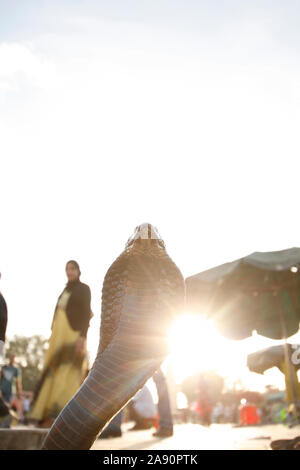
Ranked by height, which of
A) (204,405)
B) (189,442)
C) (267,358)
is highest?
(267,358)

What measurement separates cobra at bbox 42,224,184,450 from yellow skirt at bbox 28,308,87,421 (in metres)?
4.49

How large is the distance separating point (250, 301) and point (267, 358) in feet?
4.26

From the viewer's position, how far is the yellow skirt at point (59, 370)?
670cm

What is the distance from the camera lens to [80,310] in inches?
262

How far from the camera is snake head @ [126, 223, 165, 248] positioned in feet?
8.34

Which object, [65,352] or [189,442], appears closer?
[189,442]

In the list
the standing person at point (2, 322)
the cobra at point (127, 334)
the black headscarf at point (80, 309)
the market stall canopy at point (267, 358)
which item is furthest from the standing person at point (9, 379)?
the cobra at point (127, 334)

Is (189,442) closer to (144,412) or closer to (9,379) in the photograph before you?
(144,412)

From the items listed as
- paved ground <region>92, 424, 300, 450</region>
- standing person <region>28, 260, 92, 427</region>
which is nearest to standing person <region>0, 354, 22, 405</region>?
paved ground <region>92, 424, 300, 450</region>

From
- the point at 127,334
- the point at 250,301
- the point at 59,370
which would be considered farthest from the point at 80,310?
the point at 127,334

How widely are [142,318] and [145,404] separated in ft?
33.7

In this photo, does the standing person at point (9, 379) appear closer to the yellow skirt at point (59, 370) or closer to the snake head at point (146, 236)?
the yellow skirt at point (59, 370)
